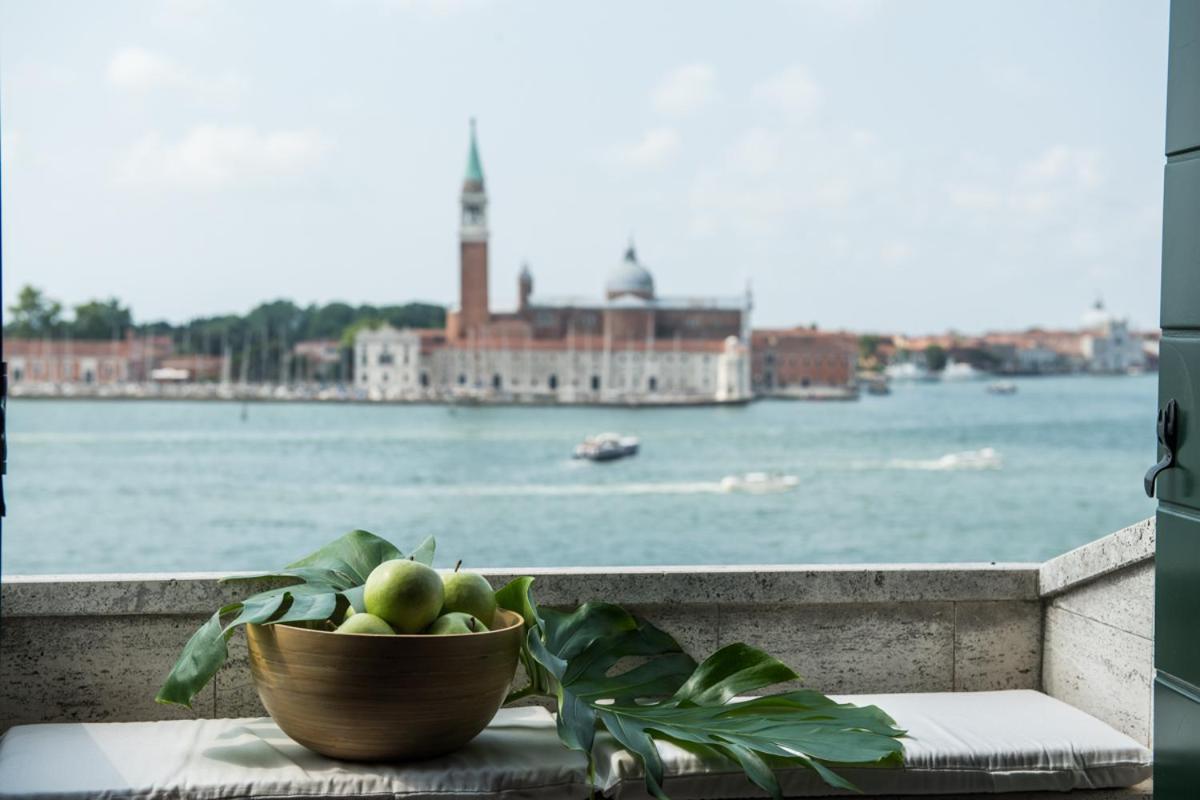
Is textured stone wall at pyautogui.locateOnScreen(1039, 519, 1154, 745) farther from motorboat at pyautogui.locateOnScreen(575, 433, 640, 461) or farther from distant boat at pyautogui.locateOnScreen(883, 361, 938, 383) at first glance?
distant boat at pyautogui.locateOnScreen(883, 361, 938, 383)

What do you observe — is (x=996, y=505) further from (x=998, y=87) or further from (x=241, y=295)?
(x=241, y=295)

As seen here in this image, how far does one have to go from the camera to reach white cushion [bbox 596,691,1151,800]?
2166 mm

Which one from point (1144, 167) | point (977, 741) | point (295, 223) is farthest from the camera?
point (295, 223)

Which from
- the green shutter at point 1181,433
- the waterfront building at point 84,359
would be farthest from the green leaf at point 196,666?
the waterfront building at point 84,359

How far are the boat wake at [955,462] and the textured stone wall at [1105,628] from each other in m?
53.6

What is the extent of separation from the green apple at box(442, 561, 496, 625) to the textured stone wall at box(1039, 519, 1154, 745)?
1.20m

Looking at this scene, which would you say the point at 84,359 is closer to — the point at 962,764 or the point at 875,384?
the point at 875,384

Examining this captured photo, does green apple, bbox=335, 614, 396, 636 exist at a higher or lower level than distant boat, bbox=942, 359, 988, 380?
higher

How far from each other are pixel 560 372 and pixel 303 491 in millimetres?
30230

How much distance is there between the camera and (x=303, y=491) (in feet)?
165

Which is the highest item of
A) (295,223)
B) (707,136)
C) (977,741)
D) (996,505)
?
(707,136)

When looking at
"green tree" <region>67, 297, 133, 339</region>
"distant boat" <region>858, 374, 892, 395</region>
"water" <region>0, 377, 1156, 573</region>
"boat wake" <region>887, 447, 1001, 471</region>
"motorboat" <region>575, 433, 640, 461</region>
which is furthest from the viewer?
"distant boat" <region>858, 374, 892, 395</region>

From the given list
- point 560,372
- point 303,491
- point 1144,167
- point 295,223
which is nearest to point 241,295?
point 295,223

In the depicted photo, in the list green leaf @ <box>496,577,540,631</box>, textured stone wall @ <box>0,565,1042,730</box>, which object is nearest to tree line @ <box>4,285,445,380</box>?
textured stone wall @ <box>0,565,1042,730</box>
